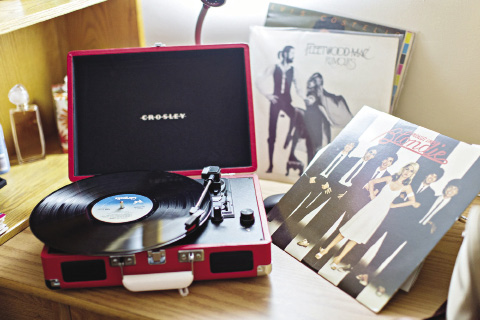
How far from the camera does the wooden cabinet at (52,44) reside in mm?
1343

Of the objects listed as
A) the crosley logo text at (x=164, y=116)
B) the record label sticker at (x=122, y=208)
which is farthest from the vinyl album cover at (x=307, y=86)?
the record label sticker at (x=122, y=208)

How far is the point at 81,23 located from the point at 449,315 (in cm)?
127

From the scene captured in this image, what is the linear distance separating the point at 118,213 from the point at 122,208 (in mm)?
17

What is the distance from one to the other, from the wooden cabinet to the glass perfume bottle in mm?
53

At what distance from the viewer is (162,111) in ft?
3.78

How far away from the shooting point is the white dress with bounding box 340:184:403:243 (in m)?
0.90

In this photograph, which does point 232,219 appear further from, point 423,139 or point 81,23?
point 81,23

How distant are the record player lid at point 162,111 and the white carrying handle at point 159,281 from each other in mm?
344

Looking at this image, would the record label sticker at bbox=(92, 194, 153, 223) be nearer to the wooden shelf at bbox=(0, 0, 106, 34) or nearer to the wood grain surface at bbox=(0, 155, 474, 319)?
the wood grain surface at bbox=(0, 155, 474, 319)

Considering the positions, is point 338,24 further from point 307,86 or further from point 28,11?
point 28,11

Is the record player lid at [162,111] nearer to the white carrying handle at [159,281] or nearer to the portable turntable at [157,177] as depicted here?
the portable turntable at [157,177]

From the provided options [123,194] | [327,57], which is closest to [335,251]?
[123,194]

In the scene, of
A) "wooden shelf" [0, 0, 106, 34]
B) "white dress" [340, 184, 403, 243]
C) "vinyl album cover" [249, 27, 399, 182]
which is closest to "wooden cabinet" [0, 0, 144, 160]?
"wooden shelf" [0, 0, 106, 34]

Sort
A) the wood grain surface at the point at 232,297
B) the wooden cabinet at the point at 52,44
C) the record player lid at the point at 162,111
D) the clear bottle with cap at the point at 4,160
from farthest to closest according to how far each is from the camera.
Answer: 1. the wooden cabinet at the point at 52,44
2. the clear bottle with cap at the point at 4,160
3. the record player lid at the point at 162,111
4. the wood grain surface at the point at 232,297
